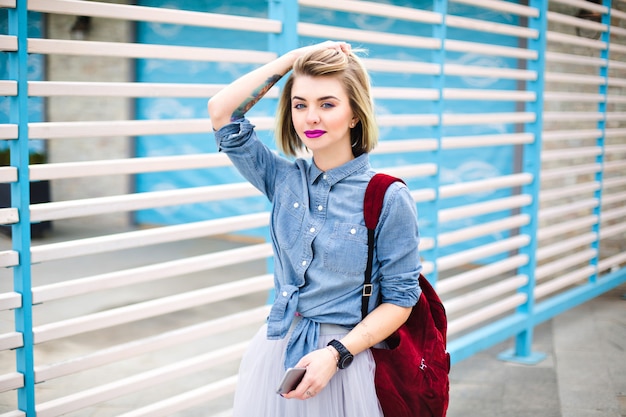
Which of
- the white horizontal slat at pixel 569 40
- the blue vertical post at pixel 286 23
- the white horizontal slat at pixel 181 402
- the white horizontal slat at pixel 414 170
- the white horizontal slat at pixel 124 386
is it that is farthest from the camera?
the white horizontal slat at pixel 569 40

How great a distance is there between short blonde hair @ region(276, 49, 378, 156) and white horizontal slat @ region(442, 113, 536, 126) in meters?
2.34

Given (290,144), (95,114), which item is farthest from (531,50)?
(95,114)

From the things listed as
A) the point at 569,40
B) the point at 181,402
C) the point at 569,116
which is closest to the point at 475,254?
the point at 569,116

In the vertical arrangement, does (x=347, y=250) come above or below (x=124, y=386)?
above

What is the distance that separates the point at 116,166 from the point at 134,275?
441 millimetres

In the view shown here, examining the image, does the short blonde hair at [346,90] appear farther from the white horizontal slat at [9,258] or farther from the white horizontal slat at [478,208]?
the white horizontal slat at [478,208]

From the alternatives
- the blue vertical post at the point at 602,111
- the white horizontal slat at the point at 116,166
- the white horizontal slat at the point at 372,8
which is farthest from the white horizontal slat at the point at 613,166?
the white horizontal slat at the point at 116,166

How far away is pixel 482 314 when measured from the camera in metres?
4.93

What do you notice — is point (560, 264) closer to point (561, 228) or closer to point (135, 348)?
point (561, 228)

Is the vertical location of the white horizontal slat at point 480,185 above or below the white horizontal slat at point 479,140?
below

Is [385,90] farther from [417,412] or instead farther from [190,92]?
[417,412]

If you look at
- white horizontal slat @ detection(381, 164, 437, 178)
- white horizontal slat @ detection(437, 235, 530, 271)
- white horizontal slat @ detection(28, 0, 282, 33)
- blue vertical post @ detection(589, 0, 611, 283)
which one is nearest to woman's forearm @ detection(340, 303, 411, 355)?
white horizontal slat @ detection(28, 0, 282, 33)

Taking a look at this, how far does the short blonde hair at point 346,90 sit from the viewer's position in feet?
7.01

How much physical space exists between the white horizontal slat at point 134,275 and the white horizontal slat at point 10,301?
67 millimetres
